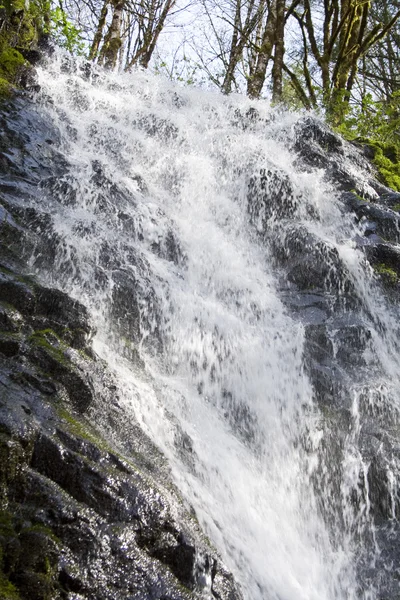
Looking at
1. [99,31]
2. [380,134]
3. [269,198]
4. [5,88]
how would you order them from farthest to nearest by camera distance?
[99,31], [380,134], [269,198], [5,88]

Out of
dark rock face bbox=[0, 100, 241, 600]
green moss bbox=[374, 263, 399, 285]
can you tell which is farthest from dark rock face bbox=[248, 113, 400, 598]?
dark rock face bbox=[0, 100, 241, 600]

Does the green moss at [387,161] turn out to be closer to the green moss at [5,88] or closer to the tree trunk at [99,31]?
the green moss at [5,88]

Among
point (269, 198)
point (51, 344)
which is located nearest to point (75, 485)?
point (51, 344)

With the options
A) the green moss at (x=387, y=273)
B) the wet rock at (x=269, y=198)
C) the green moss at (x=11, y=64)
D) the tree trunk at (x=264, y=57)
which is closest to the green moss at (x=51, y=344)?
the wet rock at (x=269, y=198)

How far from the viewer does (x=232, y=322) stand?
20.2 ft

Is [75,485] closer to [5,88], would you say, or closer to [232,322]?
[232,322]

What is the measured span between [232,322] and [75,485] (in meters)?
3.45

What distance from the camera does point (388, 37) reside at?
15609 millimetres

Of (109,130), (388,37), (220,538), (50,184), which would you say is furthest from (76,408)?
(388,37)

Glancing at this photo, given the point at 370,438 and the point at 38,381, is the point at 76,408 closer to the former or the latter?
the point at 38,381

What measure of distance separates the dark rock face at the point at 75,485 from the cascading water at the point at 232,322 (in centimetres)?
52

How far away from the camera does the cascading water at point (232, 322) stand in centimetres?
436

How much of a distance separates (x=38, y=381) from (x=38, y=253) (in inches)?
87.3

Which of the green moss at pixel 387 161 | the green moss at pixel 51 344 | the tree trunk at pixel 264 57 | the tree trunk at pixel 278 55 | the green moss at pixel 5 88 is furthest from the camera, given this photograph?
the tree trunk at pixel 278 55
